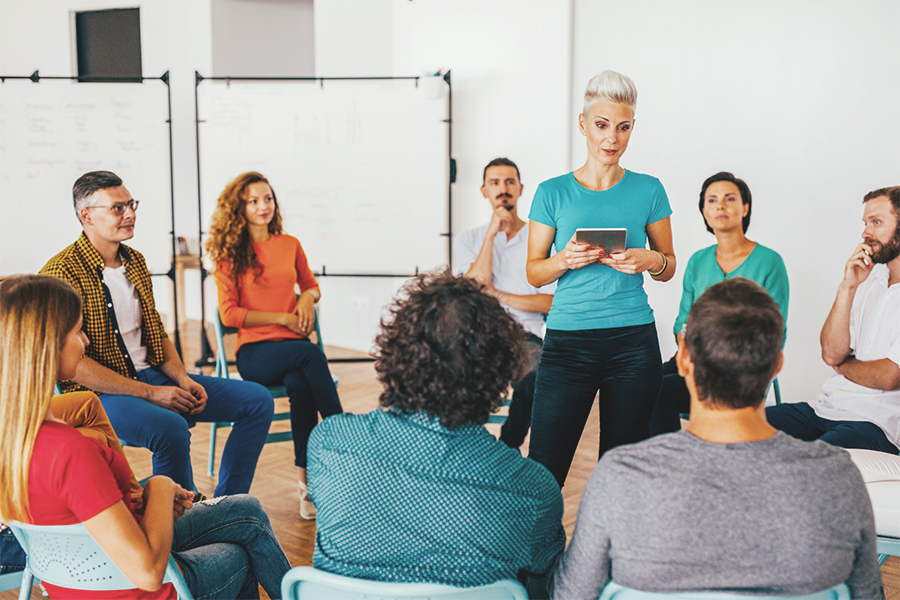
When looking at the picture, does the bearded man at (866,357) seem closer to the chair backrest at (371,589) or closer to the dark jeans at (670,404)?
the dark jeans at (670,404)

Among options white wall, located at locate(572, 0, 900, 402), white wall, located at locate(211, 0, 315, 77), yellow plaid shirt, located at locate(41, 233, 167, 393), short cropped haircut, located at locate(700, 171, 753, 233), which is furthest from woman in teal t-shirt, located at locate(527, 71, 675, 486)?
white wall, located at locate(211, 0, 315, 77)

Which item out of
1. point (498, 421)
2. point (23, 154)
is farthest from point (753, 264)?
point (23, 154)

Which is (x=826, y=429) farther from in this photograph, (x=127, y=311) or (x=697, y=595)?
(x=127, y=311)

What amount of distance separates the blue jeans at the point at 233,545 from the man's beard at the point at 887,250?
2.03 metres

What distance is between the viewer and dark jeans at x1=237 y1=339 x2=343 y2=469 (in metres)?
2.87

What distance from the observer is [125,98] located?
464 centimetres

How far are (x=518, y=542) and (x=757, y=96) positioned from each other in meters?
3.51

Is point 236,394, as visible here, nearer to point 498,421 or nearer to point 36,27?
point 498,421

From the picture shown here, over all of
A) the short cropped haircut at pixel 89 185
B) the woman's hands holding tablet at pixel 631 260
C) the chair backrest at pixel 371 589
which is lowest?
the chair backrest at pixel 371 589

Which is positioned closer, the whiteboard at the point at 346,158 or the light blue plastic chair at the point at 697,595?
the light blue plastic chair at the point at 697,595

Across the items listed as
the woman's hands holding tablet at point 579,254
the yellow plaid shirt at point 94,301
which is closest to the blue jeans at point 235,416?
the yellow plaid shirt at point 94,301

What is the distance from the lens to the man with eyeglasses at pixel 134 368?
2305mm

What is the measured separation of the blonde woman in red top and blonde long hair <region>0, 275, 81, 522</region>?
1.53 m

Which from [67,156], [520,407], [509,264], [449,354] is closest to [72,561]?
[449,354]
